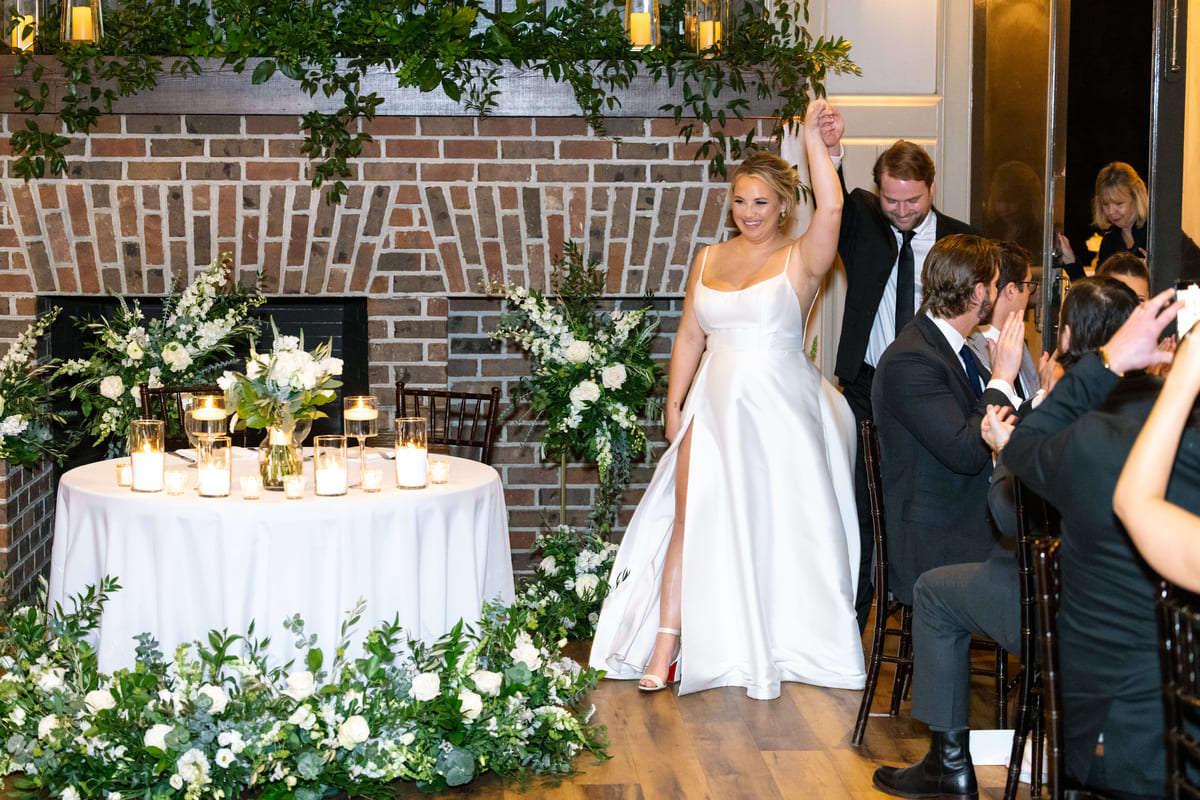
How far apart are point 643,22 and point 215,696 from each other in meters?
2.97

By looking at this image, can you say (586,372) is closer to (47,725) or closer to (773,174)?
(773,174)

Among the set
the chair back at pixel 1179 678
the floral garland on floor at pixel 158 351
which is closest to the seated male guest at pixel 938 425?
the chair back at pixel 1179 678

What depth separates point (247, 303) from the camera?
4.61 m

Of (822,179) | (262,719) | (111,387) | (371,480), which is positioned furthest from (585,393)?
(262,719)

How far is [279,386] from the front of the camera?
10.4ft

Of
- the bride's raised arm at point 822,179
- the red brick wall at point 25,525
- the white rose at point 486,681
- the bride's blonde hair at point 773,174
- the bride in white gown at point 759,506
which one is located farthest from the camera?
the red brick wall at point 25,525

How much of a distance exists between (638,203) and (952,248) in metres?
1.56

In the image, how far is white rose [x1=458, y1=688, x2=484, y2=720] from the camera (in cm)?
303

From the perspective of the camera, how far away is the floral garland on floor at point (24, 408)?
435 cm

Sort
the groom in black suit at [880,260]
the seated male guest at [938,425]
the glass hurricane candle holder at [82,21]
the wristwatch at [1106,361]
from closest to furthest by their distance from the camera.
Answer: the wristwatch at [1106,361]
the seated male guest at [938,425]
the groom in black suit at [880,260]
the glass hurricane candle holder at [82,21]

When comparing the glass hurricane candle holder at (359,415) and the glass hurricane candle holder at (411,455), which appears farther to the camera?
the glass hurricane candle holder at (359,415)

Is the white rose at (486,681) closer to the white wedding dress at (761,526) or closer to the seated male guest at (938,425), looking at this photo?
the white wedding dress at (761,526)

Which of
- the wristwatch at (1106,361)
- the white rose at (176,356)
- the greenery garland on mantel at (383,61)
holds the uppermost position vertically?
the greenery garland on mantel at (383,61)

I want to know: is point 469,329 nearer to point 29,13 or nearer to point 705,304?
point 705,304
